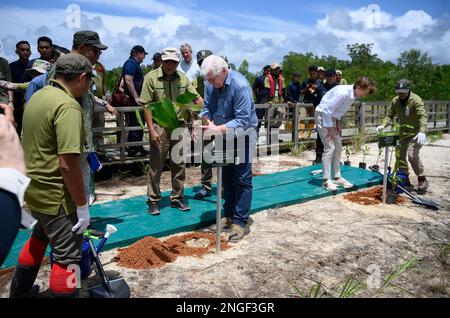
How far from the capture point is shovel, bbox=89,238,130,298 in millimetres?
2980

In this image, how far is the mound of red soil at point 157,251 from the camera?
3660 millimetres

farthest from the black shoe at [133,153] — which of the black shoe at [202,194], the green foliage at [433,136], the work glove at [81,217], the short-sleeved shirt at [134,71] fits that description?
the green foliage at [433,136]

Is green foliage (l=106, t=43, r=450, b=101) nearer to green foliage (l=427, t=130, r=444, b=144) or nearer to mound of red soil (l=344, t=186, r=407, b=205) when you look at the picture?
green foliage (l=427, t=130, r=444, b=144)

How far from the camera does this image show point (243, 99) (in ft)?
13.3

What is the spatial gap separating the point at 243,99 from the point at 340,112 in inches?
93.9

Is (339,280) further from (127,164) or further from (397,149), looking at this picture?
(127,164)

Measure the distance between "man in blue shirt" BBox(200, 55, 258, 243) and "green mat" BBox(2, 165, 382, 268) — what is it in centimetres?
48

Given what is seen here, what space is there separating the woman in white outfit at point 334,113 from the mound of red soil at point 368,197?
0.22m

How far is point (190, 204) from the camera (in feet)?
17.3

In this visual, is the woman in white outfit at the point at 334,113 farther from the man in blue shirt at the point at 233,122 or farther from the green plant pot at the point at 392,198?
the man in blue shirt at the point at 233,122

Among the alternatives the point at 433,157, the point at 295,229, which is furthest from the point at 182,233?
the point at 433,157

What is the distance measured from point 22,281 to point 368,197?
187 inches

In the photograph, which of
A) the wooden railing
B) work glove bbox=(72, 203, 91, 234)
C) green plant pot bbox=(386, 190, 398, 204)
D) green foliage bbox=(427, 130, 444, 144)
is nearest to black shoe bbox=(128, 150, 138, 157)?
the wooden railing

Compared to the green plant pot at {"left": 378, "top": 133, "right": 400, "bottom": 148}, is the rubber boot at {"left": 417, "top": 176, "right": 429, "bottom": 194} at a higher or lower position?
lower
